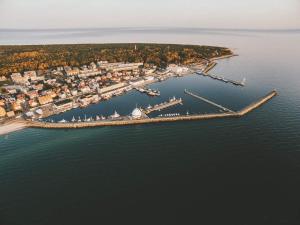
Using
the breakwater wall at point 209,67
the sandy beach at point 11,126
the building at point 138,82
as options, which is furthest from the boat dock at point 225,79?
the sandy beach at point 11,126

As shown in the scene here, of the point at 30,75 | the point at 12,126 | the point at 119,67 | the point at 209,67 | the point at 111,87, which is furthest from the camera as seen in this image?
the point at 119,67

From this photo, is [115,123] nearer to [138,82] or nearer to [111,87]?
[111,87]

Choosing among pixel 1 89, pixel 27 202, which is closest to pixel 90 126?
pixel 27 202

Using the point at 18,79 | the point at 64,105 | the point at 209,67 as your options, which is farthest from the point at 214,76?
the point at 18,79

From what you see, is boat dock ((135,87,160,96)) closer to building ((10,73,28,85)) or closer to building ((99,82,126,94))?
building ((99,82,126,94))

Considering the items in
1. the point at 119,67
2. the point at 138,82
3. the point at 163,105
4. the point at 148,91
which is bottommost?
the point at 163,105
